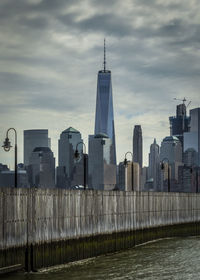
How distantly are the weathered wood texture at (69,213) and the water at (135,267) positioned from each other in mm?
1645

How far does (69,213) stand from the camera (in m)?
37.6

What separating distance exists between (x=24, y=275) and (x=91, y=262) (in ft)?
27.2

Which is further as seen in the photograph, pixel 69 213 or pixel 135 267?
pixel 135 267

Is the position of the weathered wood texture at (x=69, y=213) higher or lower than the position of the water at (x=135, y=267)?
higher

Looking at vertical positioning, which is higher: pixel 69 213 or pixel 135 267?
pixel 69 213

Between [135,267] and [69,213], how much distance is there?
15.8 feet

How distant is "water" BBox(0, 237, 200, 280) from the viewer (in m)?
32.9

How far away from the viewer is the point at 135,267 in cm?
3775

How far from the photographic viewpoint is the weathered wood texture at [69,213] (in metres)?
30.9

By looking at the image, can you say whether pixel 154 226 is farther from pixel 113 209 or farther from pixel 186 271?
pixel 186 271

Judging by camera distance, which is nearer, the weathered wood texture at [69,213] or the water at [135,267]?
the weathered wood texture at [69,213]

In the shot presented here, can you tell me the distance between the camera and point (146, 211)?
55.4 meters

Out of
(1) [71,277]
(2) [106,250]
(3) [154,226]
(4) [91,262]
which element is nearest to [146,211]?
(3) [154,226]

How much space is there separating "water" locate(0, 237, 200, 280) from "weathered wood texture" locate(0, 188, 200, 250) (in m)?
1.65
